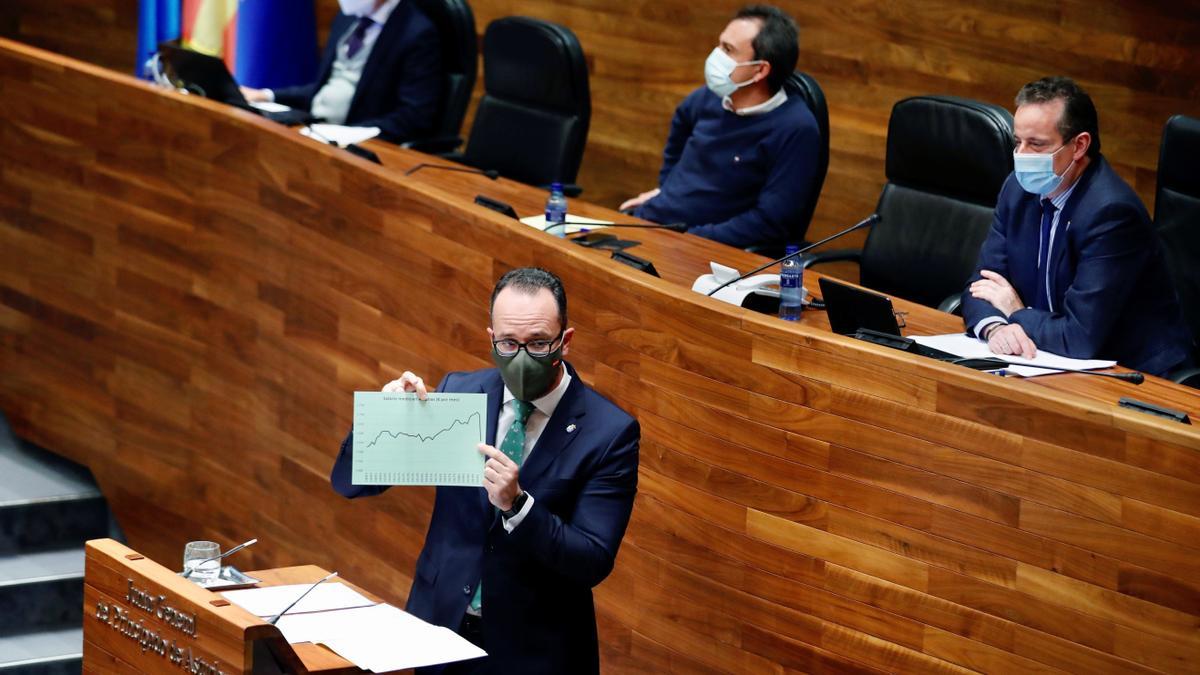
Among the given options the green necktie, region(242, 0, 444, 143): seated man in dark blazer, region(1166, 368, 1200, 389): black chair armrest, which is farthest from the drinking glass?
region(242, 0, 444, 143): seated man in dark blazer

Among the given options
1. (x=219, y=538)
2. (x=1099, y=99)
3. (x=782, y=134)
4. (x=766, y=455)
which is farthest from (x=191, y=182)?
(x=1099, y=99)

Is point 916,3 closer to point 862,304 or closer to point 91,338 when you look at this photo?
point 862,304

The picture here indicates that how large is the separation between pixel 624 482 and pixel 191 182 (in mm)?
2323

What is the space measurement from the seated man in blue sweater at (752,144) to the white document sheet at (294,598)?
5.79ft

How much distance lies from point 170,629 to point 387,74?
2.82 metres

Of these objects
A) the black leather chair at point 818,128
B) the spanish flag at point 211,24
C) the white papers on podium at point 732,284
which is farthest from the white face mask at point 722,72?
the spanish flag at point 211,24

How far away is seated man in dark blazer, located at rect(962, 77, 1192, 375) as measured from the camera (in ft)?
9.79

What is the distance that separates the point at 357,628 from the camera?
242 centimetres

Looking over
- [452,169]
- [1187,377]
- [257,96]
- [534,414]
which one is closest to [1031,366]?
[1187,377]

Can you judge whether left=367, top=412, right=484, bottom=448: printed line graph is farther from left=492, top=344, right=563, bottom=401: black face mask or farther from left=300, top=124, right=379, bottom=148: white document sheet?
left=300, top=124, right=379, bottom=148: white document sheet

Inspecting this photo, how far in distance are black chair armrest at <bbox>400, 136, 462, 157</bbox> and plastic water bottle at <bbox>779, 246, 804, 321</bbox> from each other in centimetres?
189

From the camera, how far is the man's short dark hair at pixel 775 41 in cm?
404

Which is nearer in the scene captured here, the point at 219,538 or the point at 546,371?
the point at 546,371

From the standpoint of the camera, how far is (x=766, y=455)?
9.54 feet
